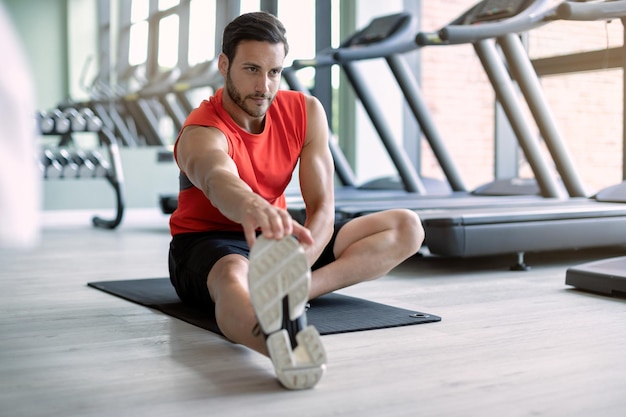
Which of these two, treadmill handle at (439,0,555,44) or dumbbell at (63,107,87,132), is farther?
dumbbell at (63,107,87,132)

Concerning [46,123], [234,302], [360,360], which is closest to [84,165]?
[46,123]

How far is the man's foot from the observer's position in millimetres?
1399

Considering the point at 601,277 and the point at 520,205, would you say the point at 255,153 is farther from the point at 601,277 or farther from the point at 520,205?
the point at 520,205

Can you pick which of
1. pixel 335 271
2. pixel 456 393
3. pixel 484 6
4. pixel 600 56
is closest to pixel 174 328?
pixel 335 271

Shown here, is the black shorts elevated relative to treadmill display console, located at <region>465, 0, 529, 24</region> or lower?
lower

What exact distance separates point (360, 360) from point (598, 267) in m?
1.32

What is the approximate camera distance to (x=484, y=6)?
14.0 feet

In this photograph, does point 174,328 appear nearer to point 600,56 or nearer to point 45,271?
point 45,271

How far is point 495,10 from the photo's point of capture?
4102mm

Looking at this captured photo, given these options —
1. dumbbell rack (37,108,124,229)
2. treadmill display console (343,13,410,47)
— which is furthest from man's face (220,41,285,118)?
dumbbell rack (37,108,124,229)

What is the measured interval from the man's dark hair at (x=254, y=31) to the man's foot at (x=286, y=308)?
732mm

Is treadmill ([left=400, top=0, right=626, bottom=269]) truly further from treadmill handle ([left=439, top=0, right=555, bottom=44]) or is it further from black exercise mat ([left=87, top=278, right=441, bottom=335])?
black exercise mat ([left=87, top=278, right=441, bottom=335])

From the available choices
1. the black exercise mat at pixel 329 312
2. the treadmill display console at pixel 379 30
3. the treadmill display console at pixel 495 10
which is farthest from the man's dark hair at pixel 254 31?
the treadmill display console at pixel 379 30

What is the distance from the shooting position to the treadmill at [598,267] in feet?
8.40
